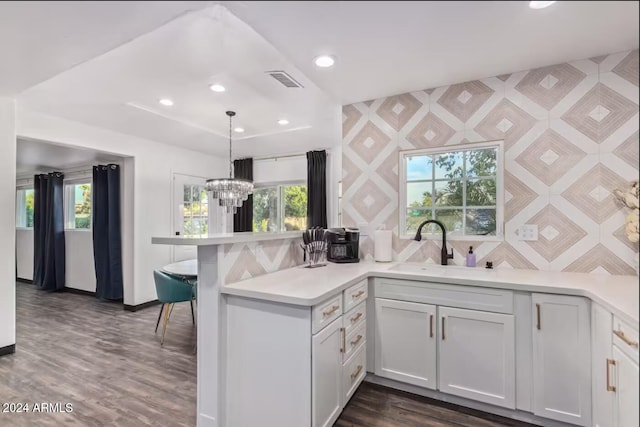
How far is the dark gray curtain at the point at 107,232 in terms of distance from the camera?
4527 mm

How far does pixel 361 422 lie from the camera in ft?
6.41

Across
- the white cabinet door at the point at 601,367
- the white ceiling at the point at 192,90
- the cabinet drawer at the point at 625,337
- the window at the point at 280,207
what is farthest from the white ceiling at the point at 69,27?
the window at the point at 280,207

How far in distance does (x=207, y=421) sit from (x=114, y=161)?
4.13 meters

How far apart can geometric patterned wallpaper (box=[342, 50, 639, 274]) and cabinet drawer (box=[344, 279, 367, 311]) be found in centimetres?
68

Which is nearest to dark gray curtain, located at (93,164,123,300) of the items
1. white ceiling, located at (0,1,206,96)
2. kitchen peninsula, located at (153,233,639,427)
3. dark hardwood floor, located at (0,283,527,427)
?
dark hardwood floor, located at (0,283,527,427)

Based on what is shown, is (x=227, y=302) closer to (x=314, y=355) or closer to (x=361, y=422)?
(x=314, y=355)

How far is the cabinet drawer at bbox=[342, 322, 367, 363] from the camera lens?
6.47ft

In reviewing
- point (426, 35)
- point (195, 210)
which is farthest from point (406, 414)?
point (195, 210)

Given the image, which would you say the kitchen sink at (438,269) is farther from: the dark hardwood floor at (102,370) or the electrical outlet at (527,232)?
the dark hardwood floor at (102,370)

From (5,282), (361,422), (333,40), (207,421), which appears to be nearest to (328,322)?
(361,422)

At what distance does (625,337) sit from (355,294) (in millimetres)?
1294

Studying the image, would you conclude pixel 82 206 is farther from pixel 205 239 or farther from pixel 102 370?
pixel 205 239

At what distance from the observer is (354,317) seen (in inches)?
82.2

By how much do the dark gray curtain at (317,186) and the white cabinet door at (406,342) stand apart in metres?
2.95
